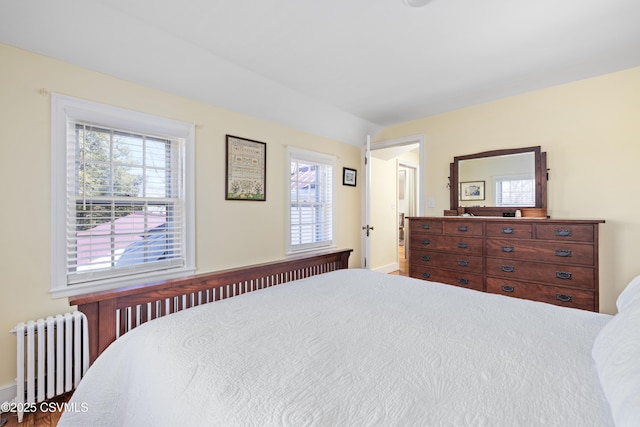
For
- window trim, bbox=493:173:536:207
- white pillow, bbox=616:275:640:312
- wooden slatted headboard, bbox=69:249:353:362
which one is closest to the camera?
white pillow, bbox=616:275:640:312

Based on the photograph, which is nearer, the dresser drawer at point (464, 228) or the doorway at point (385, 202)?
the dresser drawer at point (464, 228)

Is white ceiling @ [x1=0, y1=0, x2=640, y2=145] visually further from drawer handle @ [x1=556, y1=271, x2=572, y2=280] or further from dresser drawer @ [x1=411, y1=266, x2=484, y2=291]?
dresser drawer @ [x1=411, y1=266, x2=484, y2=291]

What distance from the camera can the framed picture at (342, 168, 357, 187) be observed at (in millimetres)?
4105

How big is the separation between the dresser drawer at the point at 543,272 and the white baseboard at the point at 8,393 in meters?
3.77

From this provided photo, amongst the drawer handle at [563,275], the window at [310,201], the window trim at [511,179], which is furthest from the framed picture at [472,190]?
the window at [310,201]

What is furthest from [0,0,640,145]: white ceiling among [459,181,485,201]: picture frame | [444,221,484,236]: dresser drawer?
[444,221,484,236]: dresser drawer

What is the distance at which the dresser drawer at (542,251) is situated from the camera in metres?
2.35

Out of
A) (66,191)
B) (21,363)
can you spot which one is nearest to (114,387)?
(21,363)

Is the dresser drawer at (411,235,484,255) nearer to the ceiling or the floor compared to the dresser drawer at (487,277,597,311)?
nearer to the ceiling

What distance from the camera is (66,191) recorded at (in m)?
1.88

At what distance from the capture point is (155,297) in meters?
1.58

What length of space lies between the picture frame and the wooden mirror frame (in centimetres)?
6

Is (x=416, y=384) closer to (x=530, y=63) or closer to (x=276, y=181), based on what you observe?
(x=276, y=181)

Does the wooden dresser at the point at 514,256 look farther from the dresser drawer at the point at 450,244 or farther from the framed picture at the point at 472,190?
the framed picture at the point at 472,190
